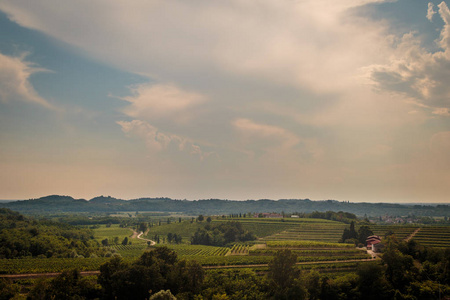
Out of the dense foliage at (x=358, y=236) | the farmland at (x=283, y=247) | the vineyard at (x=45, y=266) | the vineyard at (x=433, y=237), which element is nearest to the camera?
the vineyard at (x=45, y=266)

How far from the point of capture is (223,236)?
146 meters

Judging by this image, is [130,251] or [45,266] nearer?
[45,266]

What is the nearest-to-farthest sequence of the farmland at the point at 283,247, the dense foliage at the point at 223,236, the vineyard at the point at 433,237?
the farmland at the point at 283,247 < the vineyard at the point at 433,237 < the dense foliage at the point at 223,236

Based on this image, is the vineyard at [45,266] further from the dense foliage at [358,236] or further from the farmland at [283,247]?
the dense foliage at [358,236]

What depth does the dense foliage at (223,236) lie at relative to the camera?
141625 mm

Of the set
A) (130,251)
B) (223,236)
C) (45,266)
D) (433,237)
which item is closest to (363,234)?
(433,237)

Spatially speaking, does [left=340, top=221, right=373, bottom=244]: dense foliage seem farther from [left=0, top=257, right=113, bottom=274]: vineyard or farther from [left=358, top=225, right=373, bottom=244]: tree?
[left=0, top=257, right=113, bottom=274]: vineyard

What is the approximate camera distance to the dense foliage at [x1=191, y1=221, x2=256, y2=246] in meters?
142

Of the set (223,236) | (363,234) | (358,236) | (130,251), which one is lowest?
(130,251)

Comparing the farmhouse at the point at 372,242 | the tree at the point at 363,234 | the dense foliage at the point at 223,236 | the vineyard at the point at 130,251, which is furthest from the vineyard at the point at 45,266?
the tree at the point at 363,234

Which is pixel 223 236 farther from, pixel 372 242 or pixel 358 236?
pixel 372 242

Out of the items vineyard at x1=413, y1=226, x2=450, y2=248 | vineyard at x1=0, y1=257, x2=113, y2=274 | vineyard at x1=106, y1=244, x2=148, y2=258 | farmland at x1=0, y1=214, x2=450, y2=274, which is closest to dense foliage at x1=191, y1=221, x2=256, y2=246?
farmland at x1=0, y1=214, x2=450, y2=274

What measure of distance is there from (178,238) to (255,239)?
3859 cm

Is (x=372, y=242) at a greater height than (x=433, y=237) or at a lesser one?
lesser
